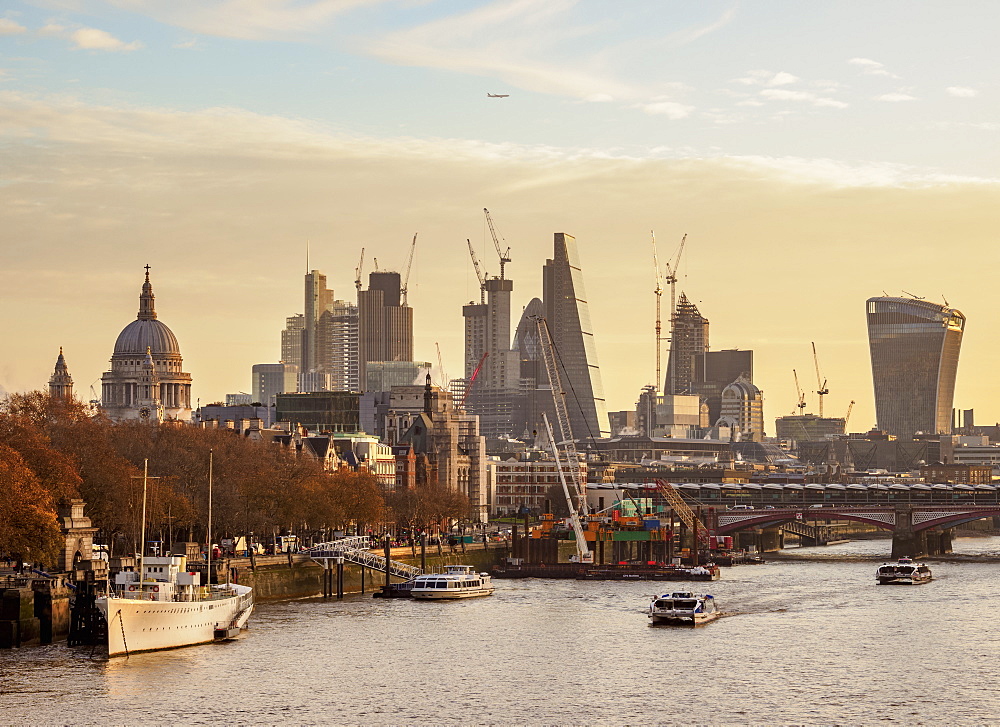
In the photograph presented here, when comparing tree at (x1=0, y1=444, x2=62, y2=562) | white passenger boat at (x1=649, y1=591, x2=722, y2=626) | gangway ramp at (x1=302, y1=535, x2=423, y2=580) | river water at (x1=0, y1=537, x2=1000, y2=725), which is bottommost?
river water at (x1=0, y1=537, x2=1000, y2=725)

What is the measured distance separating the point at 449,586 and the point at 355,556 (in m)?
7.78

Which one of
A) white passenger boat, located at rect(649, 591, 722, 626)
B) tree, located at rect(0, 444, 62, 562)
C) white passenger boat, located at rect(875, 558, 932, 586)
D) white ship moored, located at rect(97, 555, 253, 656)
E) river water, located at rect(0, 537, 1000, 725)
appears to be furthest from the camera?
white passenger boat, located at rect(875, 558, 932, 586)

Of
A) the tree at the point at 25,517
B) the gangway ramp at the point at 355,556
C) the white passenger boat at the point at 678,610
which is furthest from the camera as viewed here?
the gangway ramp at the point at 355,556

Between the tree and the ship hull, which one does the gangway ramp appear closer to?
the ship hull

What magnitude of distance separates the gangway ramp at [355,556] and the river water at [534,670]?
6.90 meters

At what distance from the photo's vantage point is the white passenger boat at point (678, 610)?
119000 mm

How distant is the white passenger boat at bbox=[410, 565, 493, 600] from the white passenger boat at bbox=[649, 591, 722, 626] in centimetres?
2125

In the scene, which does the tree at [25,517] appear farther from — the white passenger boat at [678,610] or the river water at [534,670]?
the white passenger boat at [678,610]

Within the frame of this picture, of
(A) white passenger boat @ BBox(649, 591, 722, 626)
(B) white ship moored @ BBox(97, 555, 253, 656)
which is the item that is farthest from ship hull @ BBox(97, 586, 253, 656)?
(A) white passenger boat @ BBox(649, 591, 722, 626)

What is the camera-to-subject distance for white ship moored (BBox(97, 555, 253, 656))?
94812 mm

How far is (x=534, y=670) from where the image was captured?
94.9 metres

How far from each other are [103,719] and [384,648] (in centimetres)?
2641

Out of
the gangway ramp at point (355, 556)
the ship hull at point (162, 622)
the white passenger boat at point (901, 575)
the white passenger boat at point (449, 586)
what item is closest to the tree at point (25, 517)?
the ship hull at point (162, 622)

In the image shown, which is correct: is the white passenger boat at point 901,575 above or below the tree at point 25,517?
below
